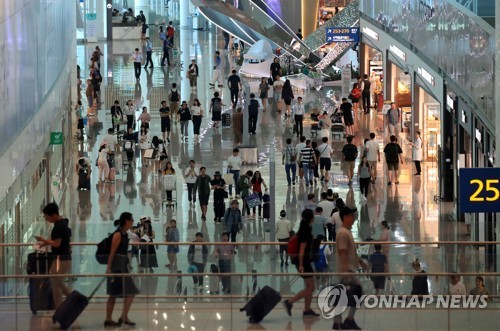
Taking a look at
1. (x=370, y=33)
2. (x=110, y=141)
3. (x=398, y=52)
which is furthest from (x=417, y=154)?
(x=370, y=33)

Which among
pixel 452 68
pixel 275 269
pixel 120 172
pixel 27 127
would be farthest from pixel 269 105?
pixel 275 269

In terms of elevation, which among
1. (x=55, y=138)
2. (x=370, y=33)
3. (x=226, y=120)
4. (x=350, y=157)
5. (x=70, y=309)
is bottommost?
(x=70, y=309)

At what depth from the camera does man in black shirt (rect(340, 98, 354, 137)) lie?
39.3 m

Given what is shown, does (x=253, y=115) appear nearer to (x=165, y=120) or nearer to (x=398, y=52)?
(x=165, y=120)

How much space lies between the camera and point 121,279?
17.0 meters

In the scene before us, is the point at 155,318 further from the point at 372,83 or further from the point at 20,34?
the point at 372,83

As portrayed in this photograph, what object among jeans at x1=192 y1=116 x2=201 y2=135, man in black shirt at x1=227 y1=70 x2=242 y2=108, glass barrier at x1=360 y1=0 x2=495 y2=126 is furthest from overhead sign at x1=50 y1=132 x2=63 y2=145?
man in black shirt at x1=227 y1=70 x2=242 y2=108

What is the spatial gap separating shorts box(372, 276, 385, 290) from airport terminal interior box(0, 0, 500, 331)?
2.1 inches

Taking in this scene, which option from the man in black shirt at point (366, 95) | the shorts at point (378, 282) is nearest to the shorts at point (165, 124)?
the man in black shirt at point (366, 95)

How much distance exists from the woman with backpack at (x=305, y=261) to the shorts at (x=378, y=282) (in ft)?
2.35

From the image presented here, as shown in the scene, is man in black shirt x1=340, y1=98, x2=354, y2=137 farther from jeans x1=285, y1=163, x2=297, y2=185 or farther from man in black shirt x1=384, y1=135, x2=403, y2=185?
jeans x1=285, y1=163, x2=297, y2=185

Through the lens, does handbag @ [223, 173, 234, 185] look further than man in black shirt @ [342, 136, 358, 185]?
No

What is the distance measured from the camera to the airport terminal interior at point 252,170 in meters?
17.1

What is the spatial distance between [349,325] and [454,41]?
1494 centimetres
